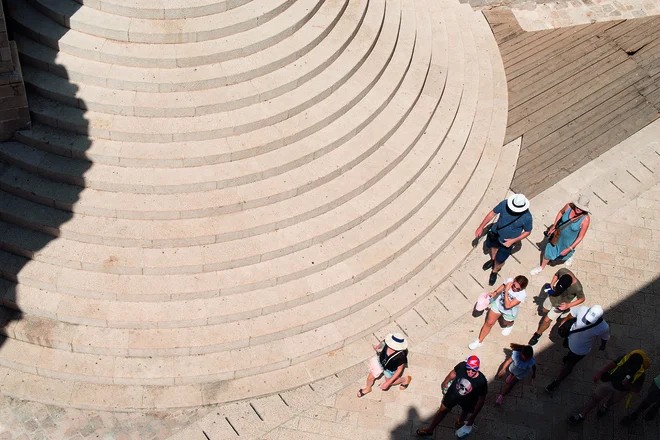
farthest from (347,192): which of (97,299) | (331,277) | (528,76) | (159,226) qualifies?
(528,76)

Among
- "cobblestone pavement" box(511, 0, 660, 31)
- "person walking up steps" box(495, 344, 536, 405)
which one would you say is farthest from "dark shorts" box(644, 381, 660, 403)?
"cobblestone pavement" box(511, 0, 660, 31)

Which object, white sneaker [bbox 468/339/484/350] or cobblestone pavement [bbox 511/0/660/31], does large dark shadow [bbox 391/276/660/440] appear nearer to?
white sneaker [bbox 468/339/484/350]

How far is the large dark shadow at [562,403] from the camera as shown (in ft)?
48.0

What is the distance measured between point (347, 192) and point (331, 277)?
1580 millimetres

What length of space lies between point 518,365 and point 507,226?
8.58 ft

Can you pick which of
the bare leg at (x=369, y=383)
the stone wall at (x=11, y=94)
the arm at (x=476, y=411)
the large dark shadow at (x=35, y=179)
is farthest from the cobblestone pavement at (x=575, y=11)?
the stone wall at (x=11, y=94)

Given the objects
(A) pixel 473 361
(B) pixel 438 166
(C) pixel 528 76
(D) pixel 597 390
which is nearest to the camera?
(A) pixel 473 361

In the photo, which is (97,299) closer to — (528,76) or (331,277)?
(331,277)

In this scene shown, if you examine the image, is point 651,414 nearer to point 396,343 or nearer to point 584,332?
point 584,332

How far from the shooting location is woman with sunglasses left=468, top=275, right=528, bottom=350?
14727mm

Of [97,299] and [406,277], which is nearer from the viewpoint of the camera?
[97,299]

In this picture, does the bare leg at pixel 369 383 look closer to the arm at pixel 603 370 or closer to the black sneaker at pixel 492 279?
the black sneaker at pixel 492 279

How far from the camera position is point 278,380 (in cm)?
1474

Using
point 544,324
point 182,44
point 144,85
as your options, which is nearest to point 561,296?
point 544,324
